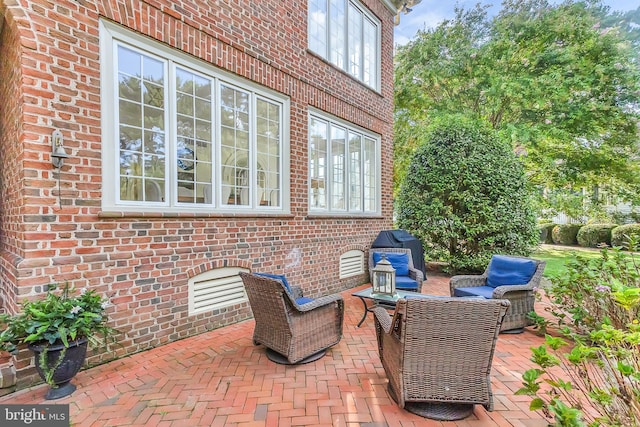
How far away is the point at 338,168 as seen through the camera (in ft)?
21.0

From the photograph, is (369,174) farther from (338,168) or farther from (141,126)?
(141,126)

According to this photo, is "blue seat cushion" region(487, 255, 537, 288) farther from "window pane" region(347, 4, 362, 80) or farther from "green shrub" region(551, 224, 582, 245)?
"green shrub" region(551, 224, 582, 245)

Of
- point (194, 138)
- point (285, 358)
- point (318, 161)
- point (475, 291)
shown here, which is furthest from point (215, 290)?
point (475, 291)

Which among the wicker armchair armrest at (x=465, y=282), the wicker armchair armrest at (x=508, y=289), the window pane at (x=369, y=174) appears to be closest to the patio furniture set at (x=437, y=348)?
the wicker armchair armrest at (x=508, y=289)

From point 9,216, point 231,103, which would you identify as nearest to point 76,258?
point 9,216

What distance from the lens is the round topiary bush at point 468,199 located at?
7.04m

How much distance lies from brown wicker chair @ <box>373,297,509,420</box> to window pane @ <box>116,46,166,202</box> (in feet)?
10.1

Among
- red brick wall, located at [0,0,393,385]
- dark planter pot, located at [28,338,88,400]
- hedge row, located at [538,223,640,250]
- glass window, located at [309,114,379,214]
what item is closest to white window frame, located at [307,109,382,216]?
glass window, located at [309,114,379,214]

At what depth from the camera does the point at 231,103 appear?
4.40 metres

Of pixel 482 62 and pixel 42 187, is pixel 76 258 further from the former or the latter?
pixel 482 62

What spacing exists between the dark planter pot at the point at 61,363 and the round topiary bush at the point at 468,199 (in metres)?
6.88

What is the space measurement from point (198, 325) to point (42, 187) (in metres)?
2.24

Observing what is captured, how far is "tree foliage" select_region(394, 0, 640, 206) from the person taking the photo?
8.99 metres

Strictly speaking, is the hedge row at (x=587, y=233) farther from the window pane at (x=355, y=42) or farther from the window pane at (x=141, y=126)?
the window pane at (x=141, y=126)
